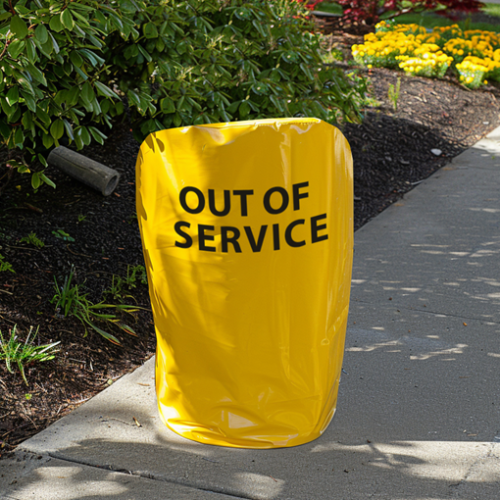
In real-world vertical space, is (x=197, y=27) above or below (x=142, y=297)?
above

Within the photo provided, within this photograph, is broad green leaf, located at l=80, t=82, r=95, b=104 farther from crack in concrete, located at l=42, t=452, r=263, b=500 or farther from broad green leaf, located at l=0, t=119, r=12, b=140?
crack in concrete, located at l=42, t=452, r=263, b=500

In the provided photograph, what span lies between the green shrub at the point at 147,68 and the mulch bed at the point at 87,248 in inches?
25.2

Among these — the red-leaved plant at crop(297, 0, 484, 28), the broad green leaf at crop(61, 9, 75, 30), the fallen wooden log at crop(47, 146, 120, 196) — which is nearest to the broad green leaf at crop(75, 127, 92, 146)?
the broad green leaf at crop(61, 9, 75, 30)

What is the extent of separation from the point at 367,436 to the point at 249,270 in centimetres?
95

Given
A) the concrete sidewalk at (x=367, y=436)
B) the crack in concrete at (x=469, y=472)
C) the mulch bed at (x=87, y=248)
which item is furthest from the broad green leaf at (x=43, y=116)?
the crack in concrete at (x=469, y=472)

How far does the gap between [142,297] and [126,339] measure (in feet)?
1.31

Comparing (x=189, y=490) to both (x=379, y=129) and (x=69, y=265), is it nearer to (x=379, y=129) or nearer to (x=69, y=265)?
(x=69, y=265)

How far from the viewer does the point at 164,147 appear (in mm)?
2293

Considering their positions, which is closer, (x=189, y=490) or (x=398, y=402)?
(x=189, y=490)

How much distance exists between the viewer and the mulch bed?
2.92 m

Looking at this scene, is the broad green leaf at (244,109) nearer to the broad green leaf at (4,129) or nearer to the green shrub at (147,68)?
the green shrub at (147,68)

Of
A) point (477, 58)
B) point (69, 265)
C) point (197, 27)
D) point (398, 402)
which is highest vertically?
point (197, 27)

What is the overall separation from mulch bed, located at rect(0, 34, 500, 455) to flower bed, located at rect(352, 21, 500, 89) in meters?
1.91

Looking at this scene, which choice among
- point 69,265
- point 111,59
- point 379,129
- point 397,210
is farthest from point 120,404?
point 379,129
